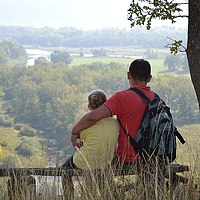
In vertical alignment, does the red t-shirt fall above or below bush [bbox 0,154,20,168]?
above

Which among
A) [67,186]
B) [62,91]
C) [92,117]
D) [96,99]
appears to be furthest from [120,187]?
A: [62,91]

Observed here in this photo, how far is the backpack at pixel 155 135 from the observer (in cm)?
315

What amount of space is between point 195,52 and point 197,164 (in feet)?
2.72

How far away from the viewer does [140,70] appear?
11.0 feet

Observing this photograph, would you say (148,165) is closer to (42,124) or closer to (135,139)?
(135,139)

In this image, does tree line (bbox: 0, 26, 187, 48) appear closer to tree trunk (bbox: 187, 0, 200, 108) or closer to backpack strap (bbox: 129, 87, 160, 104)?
tree trunk (bbox: 187, 0, 200, 108)

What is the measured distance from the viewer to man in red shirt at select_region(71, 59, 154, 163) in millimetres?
3184

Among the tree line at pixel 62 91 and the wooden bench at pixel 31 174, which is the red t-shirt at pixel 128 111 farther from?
the tree line at pixel 62 91

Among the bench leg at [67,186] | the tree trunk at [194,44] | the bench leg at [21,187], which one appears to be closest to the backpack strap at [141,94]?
the tree trunk at [194,44]

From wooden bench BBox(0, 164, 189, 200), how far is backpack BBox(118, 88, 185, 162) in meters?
0.13

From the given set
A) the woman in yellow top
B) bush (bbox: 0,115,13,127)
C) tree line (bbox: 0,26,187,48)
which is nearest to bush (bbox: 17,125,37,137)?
bush (bbox: 0,115,13,127)

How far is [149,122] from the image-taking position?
320 centimetres

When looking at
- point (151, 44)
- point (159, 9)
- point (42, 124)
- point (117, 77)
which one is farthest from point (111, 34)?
point (159, 9)

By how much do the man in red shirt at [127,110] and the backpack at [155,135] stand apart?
0.04 m
